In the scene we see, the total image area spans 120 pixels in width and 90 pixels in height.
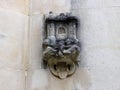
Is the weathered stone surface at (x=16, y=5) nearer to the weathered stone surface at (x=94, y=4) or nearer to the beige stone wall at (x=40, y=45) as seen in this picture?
the beige stone wall at (x=40, y=45)

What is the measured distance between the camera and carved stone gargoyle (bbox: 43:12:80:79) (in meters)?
3.32

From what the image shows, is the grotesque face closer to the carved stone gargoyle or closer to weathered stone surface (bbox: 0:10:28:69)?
the carved stone gargoyle

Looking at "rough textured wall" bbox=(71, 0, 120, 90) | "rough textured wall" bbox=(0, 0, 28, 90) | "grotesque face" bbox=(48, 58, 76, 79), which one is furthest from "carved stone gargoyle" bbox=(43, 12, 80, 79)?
"rough textured wall" bbox=(0, 0, 28, 90)

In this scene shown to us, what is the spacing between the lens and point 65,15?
3.47 metres

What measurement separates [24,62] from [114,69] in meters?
0.82

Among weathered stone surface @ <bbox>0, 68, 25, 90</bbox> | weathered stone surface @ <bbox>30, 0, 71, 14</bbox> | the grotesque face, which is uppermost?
weathered stone surface @ <bbox>30, 0, 71, 14</bbox>

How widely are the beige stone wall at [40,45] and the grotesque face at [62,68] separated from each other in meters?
0.04

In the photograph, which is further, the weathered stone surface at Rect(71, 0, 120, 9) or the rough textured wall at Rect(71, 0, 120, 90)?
the weathered stone surface at Rect(71, 0, 120, 9)

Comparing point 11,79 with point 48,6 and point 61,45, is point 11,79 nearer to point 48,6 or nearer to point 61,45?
point 61,45

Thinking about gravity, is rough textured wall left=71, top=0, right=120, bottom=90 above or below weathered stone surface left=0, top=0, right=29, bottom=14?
below

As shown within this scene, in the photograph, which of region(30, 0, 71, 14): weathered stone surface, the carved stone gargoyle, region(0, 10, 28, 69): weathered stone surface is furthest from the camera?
region(30, 0, 71, 14): weathered stone surface

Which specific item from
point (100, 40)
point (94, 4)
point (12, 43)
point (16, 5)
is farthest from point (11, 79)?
point (94, 4)

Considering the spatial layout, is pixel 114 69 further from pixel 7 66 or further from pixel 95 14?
pixel 7 66

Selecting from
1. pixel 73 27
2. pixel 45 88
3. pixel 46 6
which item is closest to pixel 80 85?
pixel 45 88
